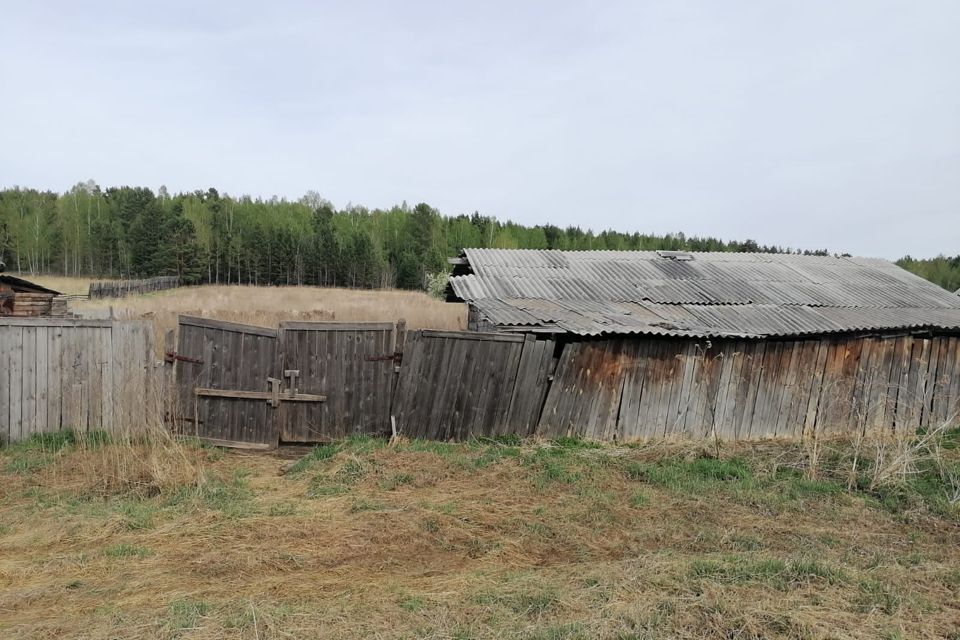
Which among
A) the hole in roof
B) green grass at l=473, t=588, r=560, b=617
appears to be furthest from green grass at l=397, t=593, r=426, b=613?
the hole in roof

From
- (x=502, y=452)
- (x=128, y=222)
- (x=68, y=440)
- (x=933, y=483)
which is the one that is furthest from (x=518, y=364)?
(x=128, y=222)

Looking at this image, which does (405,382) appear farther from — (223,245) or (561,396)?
(223,245)

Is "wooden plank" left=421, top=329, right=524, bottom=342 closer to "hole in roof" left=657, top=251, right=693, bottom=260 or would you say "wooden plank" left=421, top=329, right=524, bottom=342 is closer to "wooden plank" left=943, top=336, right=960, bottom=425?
"hole in roof" left=657, top=251, right=693, bottom=260

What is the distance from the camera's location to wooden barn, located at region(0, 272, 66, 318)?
22359 mm

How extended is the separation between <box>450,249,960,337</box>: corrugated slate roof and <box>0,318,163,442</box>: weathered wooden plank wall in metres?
5.22

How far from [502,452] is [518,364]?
4.51ft

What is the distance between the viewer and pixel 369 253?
66.3 meters

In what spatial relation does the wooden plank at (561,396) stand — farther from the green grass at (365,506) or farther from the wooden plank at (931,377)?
the wooden plank at (931,377)

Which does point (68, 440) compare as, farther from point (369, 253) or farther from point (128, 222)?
point (128, 222)

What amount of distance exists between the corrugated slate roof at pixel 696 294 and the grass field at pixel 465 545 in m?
2.61

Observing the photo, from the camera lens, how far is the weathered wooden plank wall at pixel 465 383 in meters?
8.80

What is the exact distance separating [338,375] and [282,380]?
78 centimetres

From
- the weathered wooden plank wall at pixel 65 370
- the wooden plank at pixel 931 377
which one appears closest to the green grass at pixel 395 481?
the weathered wooden plank wall at pixel 65 370

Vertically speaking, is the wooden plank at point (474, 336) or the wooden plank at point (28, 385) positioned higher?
the wooden plank at point (474, 336)
